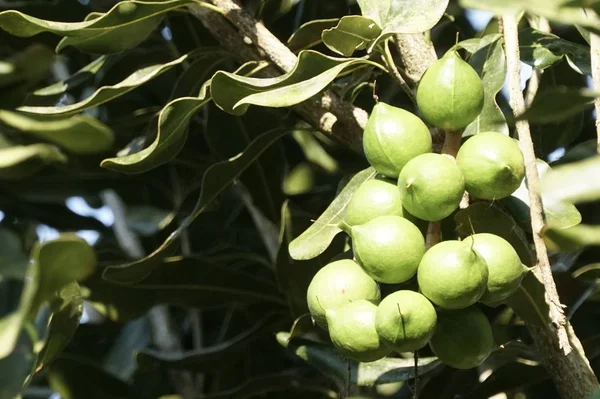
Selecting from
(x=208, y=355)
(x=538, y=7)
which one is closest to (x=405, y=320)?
(x=538, y=7)

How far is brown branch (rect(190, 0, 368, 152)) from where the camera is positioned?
1236 millimetres

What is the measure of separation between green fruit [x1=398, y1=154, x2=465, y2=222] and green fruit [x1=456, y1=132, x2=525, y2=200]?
0.05 feet

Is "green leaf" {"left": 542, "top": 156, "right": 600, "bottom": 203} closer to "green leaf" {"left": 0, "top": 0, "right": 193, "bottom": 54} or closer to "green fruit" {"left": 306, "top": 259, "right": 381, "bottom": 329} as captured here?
"green fruit" {"left": 306, "top": 259, "right": 381, "bottom": 329}

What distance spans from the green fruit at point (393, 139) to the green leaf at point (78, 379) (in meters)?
0.79

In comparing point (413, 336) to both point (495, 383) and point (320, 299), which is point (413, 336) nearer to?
point (320, 299)

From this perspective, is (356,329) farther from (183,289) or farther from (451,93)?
(183,289)

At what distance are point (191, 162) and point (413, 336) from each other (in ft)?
3.52

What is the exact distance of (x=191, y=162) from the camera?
6.26 feet

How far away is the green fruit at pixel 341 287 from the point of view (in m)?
1.00

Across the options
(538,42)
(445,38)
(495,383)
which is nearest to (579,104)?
(538,42)

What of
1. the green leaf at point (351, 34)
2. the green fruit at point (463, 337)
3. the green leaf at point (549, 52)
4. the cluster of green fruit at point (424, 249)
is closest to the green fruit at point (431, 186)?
the cluster of green fruit at point (424, 249)

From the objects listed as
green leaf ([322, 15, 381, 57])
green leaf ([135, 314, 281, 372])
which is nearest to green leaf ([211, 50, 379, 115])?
green leaf ([322, 15, 381, 57])

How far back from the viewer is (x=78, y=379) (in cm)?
157

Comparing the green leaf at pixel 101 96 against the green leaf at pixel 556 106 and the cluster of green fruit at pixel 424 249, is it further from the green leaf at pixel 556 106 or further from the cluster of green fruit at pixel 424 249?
the green leaf at pixel 556 106
